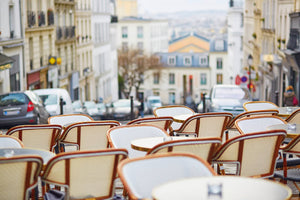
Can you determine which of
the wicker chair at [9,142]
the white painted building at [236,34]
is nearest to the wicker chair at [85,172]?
the wicker chair at [9,142]

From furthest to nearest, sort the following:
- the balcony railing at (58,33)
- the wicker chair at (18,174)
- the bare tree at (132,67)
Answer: the bare tree at (132,67) < the balcony railing at (58,33) < the wicker chair at (18,174)

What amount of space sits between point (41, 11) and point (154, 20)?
76.9 meters

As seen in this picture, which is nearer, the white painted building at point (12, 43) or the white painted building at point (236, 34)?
the white painted building at point (12, 43)

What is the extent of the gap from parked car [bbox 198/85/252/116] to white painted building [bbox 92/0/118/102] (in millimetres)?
34796

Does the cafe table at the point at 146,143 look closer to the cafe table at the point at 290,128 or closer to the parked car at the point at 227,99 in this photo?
the cafe table at the point at 290,128

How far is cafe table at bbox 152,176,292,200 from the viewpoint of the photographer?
427 centimetres

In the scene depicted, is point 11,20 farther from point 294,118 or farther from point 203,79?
point 203,79

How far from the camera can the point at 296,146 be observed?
6977mm

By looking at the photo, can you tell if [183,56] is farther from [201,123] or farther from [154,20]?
[201,123]

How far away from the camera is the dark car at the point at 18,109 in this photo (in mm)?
18594

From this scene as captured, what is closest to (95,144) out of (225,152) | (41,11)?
(225,152)

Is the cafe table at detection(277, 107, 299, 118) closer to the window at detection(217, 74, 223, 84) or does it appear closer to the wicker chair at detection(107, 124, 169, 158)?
the wicker chair at detection(107, 124, 169, 158)

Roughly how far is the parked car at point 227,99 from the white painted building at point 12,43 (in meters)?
10.3

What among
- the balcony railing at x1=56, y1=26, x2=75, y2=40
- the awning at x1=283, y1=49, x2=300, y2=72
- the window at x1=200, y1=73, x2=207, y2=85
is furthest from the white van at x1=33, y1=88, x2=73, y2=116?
the window at x1=200, y1=73, x2=207, y2=85
